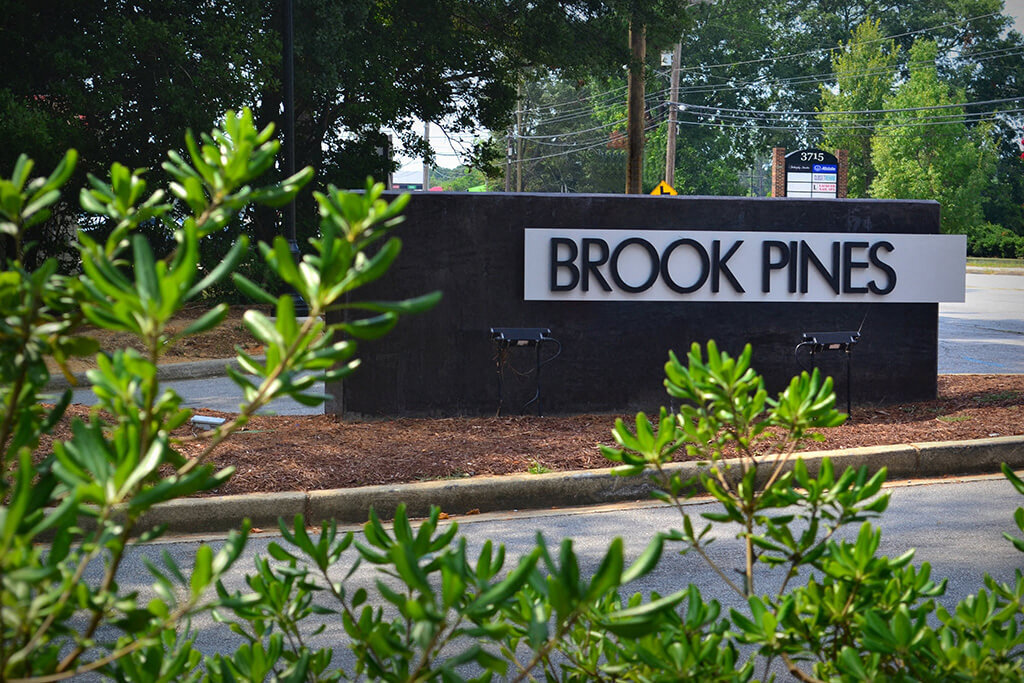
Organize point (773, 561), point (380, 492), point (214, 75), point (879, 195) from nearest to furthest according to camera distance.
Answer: point (773, 561) < point (380, 492) < point (214, 75) < point (879, 195)

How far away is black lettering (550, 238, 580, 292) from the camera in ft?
30.5


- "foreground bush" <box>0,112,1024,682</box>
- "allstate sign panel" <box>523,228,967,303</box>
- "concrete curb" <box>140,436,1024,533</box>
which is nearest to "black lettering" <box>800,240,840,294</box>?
"allstate sign panel" <box>523,228,967,303</box>

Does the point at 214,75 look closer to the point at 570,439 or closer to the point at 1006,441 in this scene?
the point at 570,439

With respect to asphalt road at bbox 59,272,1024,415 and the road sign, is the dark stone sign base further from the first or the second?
the road sign

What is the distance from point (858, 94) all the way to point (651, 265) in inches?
1974

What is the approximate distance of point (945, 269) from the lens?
391 inches

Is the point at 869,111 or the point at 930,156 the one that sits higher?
the point at 869,111

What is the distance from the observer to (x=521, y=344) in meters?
9.02

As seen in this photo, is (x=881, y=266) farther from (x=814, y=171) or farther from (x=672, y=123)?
(x=672, y=123)

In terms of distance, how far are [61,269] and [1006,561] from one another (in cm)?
1564

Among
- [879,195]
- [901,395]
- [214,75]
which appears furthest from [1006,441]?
[879,195]

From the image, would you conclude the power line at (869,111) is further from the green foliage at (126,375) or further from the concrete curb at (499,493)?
the green foliage at (126,375)

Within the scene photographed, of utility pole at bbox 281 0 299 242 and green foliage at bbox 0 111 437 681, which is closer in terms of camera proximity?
green foliage at bbox 0 111 437 681

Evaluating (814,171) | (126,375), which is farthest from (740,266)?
(814,171)
